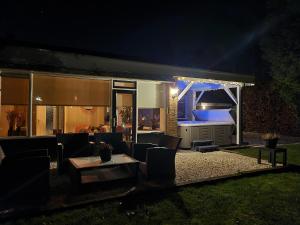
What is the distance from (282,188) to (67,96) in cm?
700

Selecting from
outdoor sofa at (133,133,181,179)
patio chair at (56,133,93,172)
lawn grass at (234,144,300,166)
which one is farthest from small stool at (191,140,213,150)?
patio chair at (56,133,93,172)

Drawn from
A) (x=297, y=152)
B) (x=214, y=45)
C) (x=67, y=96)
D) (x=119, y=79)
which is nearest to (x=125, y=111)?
(x=119, y=79)

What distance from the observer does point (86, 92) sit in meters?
9.13

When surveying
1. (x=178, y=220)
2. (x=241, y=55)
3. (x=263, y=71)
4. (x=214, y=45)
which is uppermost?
(x=214, y=45)

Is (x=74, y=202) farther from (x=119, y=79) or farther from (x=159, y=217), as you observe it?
(x=119, y=79)

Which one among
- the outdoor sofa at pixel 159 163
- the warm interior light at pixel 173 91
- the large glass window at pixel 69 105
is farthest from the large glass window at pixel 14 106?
the warm interior light at pixel 173 91

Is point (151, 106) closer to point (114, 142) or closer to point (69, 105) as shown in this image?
point (69, 105)

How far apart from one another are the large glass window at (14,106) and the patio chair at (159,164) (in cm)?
452

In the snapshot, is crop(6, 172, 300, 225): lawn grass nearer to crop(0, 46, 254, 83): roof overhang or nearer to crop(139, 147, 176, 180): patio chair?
crop(139, 147, 176, 180): patio chair

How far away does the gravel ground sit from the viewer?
663 centimetres

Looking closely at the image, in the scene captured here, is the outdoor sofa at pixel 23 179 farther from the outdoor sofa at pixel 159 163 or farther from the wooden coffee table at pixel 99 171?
the outdoor sofa at pixel 159 163

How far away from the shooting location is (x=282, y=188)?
18.9ft

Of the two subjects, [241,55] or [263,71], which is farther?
[241,55]

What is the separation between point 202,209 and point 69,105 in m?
6.05
